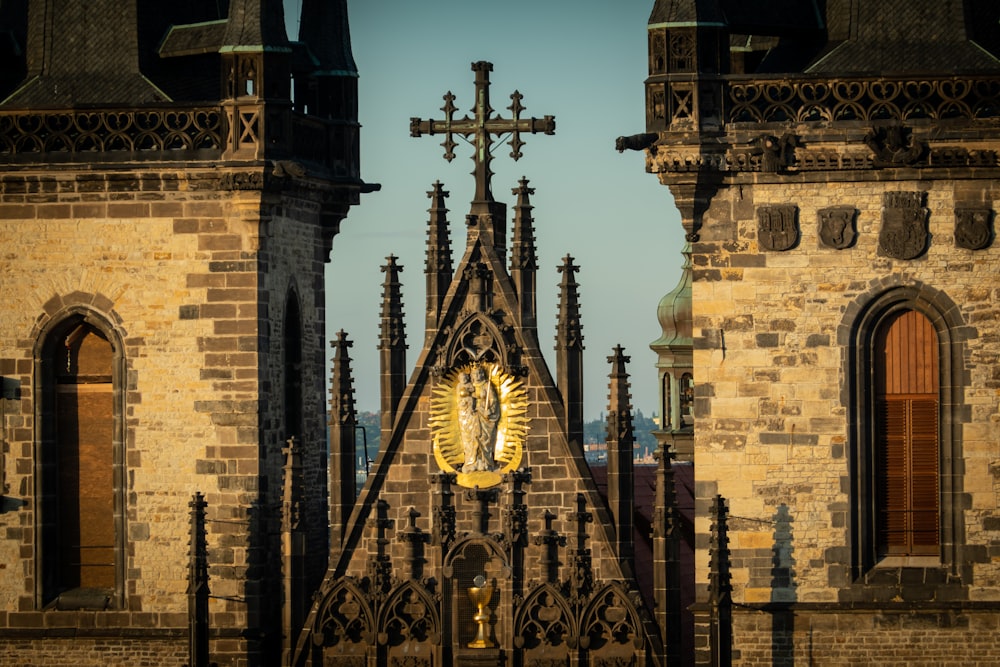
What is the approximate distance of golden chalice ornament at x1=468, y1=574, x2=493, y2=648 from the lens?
136ft

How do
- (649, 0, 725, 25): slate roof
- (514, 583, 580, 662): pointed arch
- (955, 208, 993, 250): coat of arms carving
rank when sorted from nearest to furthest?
(955, 208, 993, 250): coat of arms carving
(649, 0, 725, 25): slate roof
(514, 583, 580, 662): pointed arch

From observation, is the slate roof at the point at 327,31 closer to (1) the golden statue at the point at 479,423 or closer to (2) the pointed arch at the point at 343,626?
(1) the golden statue at the point at 479,423

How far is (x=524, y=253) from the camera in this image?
41.6 meters

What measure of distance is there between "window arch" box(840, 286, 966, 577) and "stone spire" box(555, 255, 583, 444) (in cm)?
406

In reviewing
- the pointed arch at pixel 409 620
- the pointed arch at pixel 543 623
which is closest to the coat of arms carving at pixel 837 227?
the pointed arch at pixel 543 623

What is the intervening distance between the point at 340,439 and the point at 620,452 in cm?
437

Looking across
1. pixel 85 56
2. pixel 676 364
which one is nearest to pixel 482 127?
pixel 85 56

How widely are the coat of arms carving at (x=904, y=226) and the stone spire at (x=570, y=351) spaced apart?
4723mm

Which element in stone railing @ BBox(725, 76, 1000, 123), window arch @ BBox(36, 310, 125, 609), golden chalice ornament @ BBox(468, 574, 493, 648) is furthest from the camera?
window arch @ BBox(36, 310, 125, 609)

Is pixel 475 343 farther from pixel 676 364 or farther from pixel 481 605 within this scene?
pixel 676 364

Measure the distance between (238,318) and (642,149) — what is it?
6.84 metres

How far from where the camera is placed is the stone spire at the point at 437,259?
1649 inches

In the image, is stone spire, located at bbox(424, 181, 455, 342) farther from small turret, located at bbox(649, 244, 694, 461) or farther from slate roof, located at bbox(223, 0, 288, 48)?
small turret, located at bbox(649, 244, 694, 461)

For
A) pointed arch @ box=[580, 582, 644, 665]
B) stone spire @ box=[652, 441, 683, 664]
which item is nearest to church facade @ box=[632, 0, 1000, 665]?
stone spire @ box=[652, 441, 683, 664]
